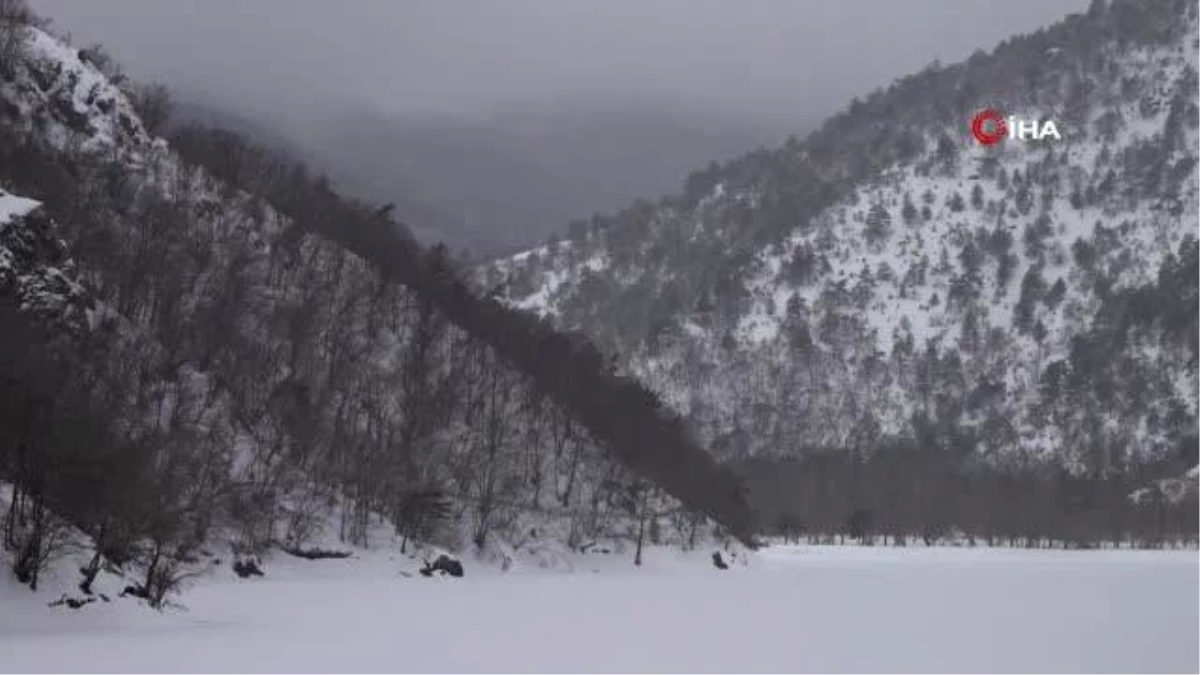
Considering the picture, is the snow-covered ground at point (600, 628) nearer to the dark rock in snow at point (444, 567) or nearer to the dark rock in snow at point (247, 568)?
the dark rock in snow at point (247, 568)

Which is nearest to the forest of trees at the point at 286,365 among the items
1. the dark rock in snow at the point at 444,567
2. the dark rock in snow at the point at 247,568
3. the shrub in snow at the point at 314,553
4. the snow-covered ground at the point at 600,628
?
the shrub in snow at the point at 314,553

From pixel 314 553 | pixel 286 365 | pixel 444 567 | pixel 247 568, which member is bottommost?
A: pixel 247 568

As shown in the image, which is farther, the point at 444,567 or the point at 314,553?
the point at 444,567

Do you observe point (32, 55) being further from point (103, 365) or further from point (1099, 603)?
point (1099, 603)

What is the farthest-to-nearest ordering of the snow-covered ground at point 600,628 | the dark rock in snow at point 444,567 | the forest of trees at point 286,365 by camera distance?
1. the dark rock in snow at point 444,567
2. the forest of trees at point 286,365
3. the snow-covered ground at point 600,628

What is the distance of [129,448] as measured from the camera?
160 ft

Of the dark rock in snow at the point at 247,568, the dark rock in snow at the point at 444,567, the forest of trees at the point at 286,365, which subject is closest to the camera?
the dark rock in snow at the point at 247,568

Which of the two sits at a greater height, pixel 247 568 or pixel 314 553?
pixel 314 553

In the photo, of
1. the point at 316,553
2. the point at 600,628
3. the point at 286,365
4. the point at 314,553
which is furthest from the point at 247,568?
the point at 600,628

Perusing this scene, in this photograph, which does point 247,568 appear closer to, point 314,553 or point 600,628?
point 314,553

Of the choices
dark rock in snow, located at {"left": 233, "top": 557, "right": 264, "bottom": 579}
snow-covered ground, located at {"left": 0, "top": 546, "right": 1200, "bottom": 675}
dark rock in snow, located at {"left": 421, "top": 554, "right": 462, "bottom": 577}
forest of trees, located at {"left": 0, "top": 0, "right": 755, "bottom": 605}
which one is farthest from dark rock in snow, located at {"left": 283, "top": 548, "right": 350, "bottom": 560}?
dark rock in snow, located at {"left": 233, "top": 557, "right": 264, "bottom": 579}

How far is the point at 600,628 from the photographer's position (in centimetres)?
4425

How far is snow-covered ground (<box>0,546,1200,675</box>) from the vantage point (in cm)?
3228

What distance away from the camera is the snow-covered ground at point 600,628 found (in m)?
32.3
